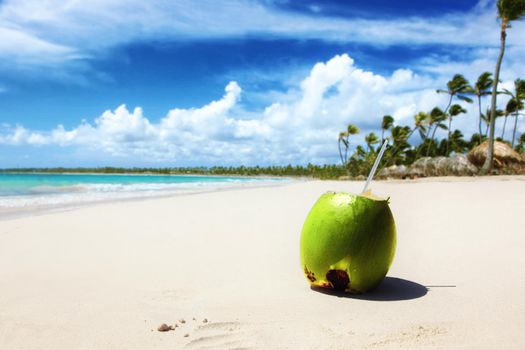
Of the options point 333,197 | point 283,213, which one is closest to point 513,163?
point 283,213

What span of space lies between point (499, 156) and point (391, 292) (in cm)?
2979

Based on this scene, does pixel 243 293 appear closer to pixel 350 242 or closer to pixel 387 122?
pixel 350 242

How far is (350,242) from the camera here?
2.97m

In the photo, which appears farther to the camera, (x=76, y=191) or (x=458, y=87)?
(x=458, y=87)

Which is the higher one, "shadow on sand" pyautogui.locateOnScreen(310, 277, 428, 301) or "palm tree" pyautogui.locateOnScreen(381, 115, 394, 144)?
"palm tree" pyautogui.locateOnScreen(381, 115, 394, 144)

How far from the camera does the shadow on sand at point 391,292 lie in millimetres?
3066

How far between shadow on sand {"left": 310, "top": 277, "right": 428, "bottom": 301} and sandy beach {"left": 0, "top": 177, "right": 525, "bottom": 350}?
0.02 m

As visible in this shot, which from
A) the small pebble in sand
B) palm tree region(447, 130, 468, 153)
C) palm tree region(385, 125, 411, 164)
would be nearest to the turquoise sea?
the small pebble in sand

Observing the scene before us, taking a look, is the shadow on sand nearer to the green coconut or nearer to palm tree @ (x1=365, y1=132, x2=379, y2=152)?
the green coconut

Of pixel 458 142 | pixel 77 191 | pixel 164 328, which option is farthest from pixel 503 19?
pixel 458 142

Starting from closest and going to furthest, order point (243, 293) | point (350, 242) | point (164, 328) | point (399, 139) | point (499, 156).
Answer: point (164, 328) → point (350, 242) → point (243, 293) → point (499, 156) → point (399, 139)

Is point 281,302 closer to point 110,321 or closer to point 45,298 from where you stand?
point 110,321

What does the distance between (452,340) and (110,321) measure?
2.03 metres

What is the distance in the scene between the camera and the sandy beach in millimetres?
2305
